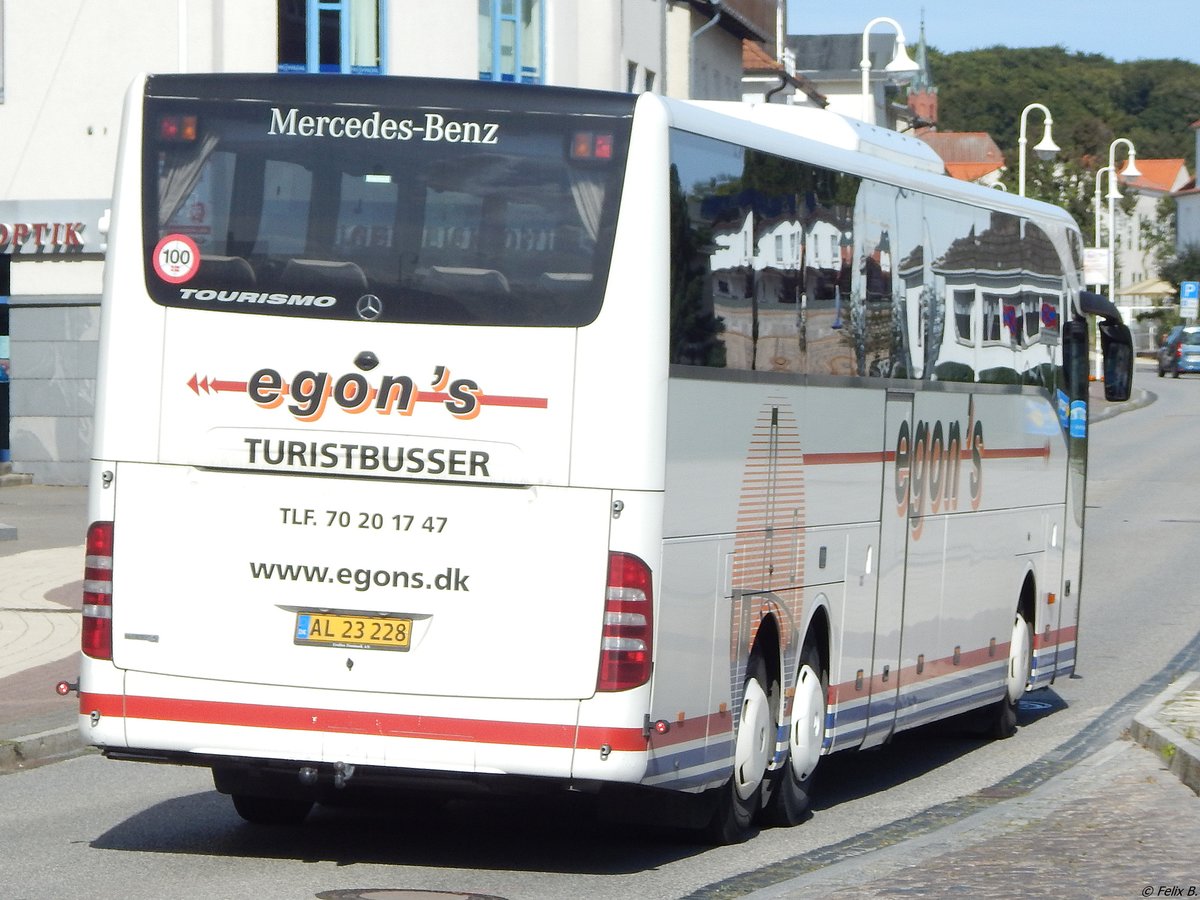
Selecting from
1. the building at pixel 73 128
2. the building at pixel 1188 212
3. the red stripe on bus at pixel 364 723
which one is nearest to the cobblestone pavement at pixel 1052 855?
the red stripe on bus at pixel 364 723

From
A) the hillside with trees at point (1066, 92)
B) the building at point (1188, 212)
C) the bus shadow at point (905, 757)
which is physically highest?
the hillside with trees at point (1066, 92)

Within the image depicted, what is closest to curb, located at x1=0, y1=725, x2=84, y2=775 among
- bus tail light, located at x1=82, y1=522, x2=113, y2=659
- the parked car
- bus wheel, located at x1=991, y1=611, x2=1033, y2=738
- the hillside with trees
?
bus tail light, located at x1=82, y1=522, x2=113, y2=659

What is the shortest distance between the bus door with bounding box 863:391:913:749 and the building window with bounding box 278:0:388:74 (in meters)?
22.2

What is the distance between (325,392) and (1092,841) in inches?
144

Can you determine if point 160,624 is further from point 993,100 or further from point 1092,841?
point 993,100

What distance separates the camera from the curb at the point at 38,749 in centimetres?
1170

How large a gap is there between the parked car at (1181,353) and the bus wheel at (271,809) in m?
78.1

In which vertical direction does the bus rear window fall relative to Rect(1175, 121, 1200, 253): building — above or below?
below

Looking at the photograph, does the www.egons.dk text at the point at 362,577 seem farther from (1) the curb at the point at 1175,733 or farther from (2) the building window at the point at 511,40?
(2) the building window at the point at 511,40

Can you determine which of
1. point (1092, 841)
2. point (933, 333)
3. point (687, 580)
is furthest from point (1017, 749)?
point (687, 580)

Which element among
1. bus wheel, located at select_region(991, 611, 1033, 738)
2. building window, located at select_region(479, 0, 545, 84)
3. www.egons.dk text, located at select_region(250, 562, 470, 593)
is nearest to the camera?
www.egons.dk text, located at select_region(250, 562, 470, 593)

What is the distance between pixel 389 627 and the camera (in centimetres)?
859

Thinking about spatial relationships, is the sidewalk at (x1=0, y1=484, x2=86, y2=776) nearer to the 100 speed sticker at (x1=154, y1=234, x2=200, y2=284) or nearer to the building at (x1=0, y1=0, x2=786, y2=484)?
the building at (x1=0, y1=0, x2=786, y2=484)

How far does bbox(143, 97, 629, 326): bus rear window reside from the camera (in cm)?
855
